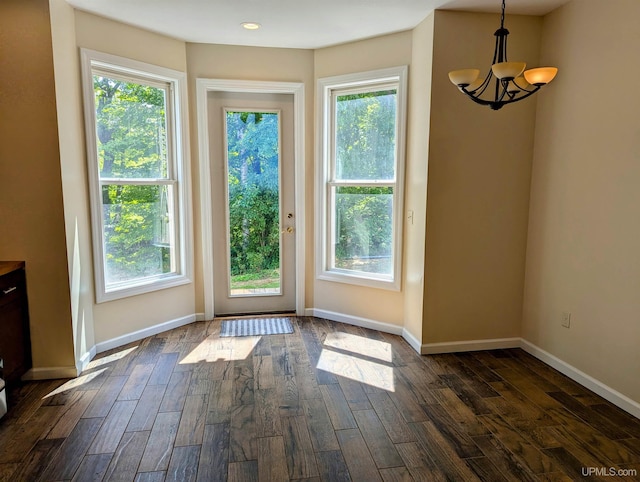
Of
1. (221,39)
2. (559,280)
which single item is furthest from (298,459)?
(221,39)

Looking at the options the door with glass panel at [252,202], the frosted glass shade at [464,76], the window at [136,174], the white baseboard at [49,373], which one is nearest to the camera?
the frosted glass shade at [464,76]

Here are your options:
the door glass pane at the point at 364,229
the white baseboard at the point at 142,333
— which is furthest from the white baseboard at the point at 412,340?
the white baseboard at the point at 142,333

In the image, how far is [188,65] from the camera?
3947mm

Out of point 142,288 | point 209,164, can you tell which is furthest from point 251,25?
point 142,288

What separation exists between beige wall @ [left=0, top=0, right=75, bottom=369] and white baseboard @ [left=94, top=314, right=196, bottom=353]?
53 cm

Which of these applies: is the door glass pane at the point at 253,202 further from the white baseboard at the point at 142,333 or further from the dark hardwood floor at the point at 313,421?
the dark hardwood floor at the point at 313,421

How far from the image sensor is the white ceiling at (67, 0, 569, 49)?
3033mm

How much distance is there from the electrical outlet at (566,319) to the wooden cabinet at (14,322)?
369cm

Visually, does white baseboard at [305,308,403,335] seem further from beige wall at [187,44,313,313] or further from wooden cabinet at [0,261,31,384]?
wooden cabinet at [0,261,31,384]

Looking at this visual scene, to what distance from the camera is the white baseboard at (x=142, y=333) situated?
3.53 meters

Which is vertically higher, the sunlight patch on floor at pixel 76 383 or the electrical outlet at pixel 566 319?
the electrical outlet at pixel 566 319

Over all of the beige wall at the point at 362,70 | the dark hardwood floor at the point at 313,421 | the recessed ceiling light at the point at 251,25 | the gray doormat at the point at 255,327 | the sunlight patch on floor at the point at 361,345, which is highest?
the recessed ceiling light at the point at 251,25

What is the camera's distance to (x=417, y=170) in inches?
138

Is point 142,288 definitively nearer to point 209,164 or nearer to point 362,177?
point 209,164
